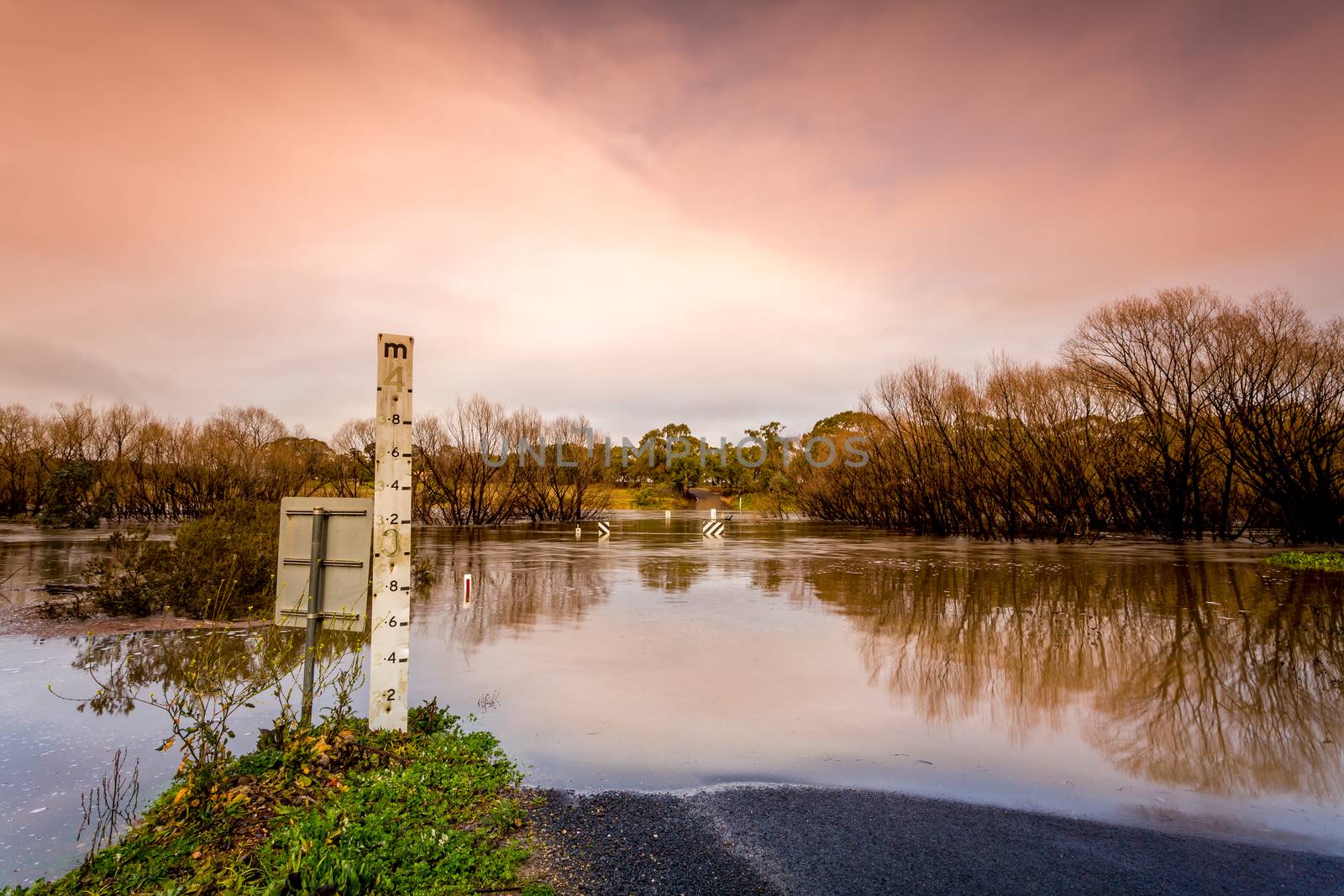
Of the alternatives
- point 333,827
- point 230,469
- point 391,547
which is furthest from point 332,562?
point 230,469

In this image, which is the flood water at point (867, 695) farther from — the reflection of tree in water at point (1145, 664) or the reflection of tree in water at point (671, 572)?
the reflection of tree in water at point (671, 572)

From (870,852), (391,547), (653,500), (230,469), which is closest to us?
(870,852)

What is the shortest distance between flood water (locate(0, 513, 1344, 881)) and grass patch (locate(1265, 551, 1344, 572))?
15.9ft

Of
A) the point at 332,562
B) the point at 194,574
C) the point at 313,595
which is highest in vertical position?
the point at 332,562

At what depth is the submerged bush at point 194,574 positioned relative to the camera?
11117mm

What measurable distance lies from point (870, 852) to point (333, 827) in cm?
309

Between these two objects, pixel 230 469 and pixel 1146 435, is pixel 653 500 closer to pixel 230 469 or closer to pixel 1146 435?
pixel 230 469

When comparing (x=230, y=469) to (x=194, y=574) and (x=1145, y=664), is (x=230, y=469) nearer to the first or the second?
(x=194, y=574)

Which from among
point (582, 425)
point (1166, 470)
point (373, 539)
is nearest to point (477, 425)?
point (582, 425)

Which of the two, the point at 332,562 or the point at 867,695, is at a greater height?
the point at 332,562

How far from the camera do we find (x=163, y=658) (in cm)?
839

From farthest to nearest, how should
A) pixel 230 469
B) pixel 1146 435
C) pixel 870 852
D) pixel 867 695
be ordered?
pixel 230 469 < pixel 1146 435 < pixel 867 695 < pixel 870 852

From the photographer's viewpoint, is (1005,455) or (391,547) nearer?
(391,547)

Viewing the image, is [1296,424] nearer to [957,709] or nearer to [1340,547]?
[1340,547]
